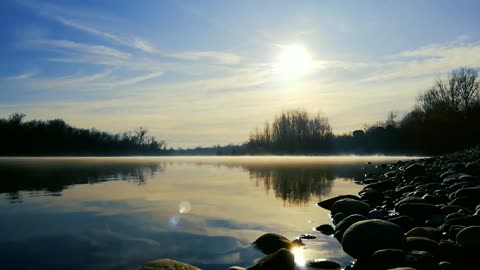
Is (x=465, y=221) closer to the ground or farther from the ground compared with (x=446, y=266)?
farther from the ground

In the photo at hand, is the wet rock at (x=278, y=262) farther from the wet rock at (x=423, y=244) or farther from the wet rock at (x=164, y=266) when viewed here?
the wet rock at (x=423, y=244)

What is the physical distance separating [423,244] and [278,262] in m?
2.49

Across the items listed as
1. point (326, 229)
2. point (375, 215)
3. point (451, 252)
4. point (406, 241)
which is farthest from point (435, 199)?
point (451, 252)

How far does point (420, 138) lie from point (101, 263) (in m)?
62.4

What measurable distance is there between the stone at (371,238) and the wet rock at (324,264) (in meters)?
0.65

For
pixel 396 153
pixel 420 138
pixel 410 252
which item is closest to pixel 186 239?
pixel 410 252

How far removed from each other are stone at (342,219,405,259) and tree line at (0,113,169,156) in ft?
336

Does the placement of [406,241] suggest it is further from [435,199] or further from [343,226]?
[435,199]

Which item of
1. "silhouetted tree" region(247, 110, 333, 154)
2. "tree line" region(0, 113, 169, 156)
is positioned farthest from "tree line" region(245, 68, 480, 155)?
"tree line" region(0, 113, 169, 156)

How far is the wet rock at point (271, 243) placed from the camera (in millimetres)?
7820

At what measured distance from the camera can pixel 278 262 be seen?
21.2 ft

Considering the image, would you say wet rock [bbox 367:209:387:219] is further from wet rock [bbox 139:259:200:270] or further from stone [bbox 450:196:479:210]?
wet rock [bbox 139:259:200:270]

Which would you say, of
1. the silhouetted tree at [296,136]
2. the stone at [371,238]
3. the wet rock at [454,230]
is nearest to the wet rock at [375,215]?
the wet rock at [454,230]

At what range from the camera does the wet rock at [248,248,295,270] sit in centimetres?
641
